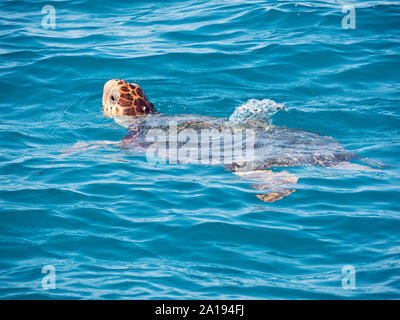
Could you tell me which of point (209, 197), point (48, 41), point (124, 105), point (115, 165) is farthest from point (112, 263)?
point (48, 41)

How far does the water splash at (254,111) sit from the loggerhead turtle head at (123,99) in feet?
5.75

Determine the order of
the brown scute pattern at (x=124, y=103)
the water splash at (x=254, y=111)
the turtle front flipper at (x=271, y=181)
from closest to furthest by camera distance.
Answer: the turtle front flipper at (x=271, y=181) < the water splash at (x=254, y=111) < the brown scute pattern at (x=124, y=103)

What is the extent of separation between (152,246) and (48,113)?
4.98 metres

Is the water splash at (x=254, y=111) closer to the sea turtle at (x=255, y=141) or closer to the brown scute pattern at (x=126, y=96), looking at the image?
the sea turtle at (x=255, y=141)

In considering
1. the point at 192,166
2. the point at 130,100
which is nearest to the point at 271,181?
the point at 192,166

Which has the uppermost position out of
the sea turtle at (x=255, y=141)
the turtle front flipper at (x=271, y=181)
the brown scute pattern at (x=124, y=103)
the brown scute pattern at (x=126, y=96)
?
the brown scute pattern at (x=126, y=96)

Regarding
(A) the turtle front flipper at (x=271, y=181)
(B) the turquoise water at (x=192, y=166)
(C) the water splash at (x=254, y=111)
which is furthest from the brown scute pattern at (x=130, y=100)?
(A) the turtle front flipper at (x=271, y=181)

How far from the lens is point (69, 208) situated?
6367 mm

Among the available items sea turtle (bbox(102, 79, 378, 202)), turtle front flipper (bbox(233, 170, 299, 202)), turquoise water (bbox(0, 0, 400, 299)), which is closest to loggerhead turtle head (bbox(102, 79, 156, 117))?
sea turtle (bbox(102, 79, 378, 202))

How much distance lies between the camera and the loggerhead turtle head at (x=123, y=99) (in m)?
9.55

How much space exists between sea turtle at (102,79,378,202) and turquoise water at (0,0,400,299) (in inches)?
7.8

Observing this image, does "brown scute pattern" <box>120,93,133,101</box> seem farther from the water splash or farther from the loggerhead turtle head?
the water splash

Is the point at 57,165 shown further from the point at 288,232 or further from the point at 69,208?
the point at 288,232

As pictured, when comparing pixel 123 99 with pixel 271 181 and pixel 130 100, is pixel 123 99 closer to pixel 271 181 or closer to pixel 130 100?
pixel 130 100
